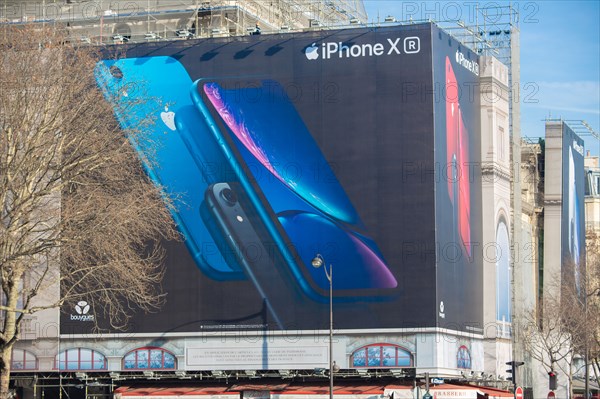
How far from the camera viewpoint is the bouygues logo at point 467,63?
292ft

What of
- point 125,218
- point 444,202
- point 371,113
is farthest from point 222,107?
point 125,218

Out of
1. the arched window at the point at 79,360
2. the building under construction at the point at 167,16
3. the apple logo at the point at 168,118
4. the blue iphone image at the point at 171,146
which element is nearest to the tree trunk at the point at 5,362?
the blue iphone image at the point at 171,146

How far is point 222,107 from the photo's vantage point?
84562 mm

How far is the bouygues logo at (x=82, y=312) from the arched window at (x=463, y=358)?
2312 centimetres

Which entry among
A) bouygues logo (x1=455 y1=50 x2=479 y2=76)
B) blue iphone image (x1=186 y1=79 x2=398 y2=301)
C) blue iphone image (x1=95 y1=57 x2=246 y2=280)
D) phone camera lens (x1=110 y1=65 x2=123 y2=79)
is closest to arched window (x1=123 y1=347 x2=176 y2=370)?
blue iphone image (x1=95 y1=57 x2=246 y2=280)

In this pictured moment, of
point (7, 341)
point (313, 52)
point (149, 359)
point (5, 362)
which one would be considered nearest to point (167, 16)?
point (313, 52)

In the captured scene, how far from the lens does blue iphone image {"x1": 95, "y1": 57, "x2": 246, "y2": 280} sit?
8381 cm

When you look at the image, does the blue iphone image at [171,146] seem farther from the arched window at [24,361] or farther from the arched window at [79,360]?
the arched window at [24,361]

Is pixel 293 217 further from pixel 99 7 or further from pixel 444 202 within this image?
pixel 99 7

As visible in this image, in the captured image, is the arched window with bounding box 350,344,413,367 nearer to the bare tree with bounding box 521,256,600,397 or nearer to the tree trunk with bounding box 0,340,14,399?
the bare tree with bounding box 521,256,600,397

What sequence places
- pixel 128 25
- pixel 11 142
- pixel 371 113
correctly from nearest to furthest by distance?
pixel 11 142 → pixel 371 113 → pixel 128 25

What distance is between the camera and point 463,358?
87000 millimetres

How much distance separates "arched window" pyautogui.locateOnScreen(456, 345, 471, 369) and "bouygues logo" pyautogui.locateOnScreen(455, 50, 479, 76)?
18603 millimetres

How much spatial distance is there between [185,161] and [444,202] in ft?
53.4
